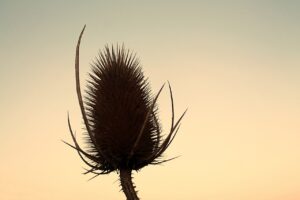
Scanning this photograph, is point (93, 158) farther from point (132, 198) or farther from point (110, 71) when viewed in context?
point (110, 71)

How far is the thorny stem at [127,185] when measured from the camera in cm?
755

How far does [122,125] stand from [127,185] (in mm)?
1124

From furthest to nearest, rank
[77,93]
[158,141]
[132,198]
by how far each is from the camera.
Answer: [158,141] < [132,198] < [77,93]

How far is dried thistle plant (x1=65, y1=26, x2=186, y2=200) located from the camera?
763cm

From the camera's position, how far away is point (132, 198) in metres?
7.50

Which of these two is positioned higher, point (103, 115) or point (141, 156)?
point (103, 115)

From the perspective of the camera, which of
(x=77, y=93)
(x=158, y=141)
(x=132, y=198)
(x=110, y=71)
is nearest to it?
(x=77, y=93)

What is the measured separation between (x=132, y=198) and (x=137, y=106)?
1.85m

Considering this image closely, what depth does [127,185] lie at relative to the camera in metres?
7.69

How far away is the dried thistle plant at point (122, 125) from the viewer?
763cm

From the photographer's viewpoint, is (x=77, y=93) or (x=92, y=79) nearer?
(x=77, y=93)

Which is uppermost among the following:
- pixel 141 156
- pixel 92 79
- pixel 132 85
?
pixel 92 79

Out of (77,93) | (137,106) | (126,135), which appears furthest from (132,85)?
(77,93)

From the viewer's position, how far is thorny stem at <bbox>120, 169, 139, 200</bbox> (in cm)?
755
